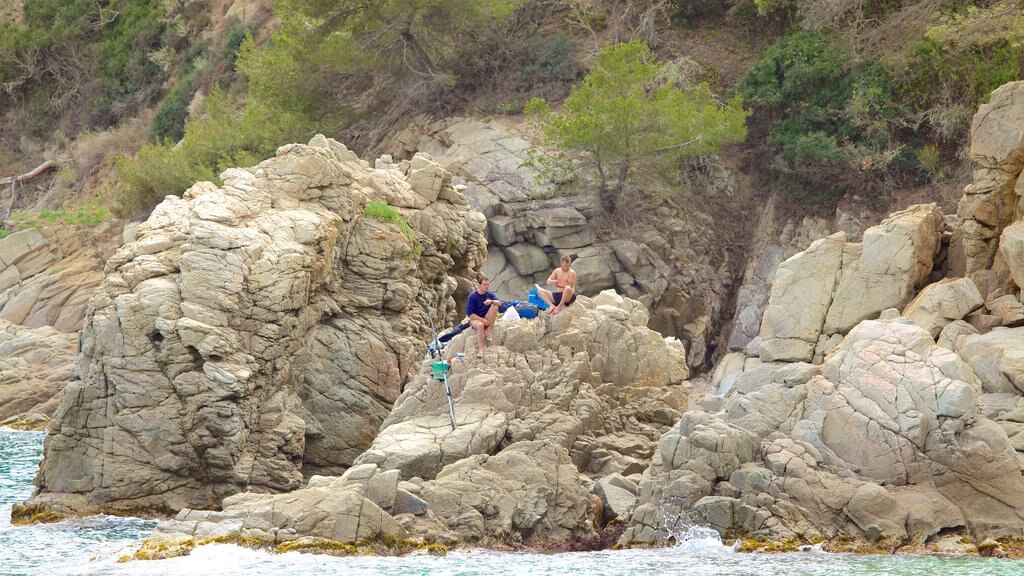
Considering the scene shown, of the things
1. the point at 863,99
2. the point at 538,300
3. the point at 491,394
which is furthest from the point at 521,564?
the point at 863,99

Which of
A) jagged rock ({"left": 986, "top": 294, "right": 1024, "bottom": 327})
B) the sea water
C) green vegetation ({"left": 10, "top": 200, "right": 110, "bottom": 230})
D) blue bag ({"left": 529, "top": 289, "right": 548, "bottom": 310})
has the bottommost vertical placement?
the sea water

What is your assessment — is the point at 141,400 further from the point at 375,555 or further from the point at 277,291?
the point at 375,555

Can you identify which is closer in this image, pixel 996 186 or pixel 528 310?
pixel 996 186

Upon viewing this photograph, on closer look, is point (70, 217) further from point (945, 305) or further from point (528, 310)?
point (945, 305)

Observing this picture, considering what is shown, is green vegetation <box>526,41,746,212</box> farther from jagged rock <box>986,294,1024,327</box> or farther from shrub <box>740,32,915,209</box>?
jagged rock <box>986,294,1024,327</box>

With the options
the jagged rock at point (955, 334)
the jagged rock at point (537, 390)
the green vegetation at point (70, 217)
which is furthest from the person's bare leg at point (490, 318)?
the green vegetation at point (70, 217)

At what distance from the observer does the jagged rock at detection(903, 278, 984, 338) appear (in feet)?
66.5

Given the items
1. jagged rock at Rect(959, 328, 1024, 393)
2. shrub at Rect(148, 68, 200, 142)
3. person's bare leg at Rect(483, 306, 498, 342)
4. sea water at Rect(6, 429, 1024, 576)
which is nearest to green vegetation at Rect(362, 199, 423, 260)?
person's bare leg at Rect(483, 306, 498, 342)

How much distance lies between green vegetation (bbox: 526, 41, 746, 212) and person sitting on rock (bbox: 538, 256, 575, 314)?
44.4 feet

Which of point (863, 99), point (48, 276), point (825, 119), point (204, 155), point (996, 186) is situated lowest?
point (48, 276)

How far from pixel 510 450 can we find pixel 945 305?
278 inches

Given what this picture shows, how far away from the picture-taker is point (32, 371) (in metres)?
33.2

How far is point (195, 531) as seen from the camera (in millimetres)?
17078

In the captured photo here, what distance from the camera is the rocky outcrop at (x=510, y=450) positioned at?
17172 millimetres
